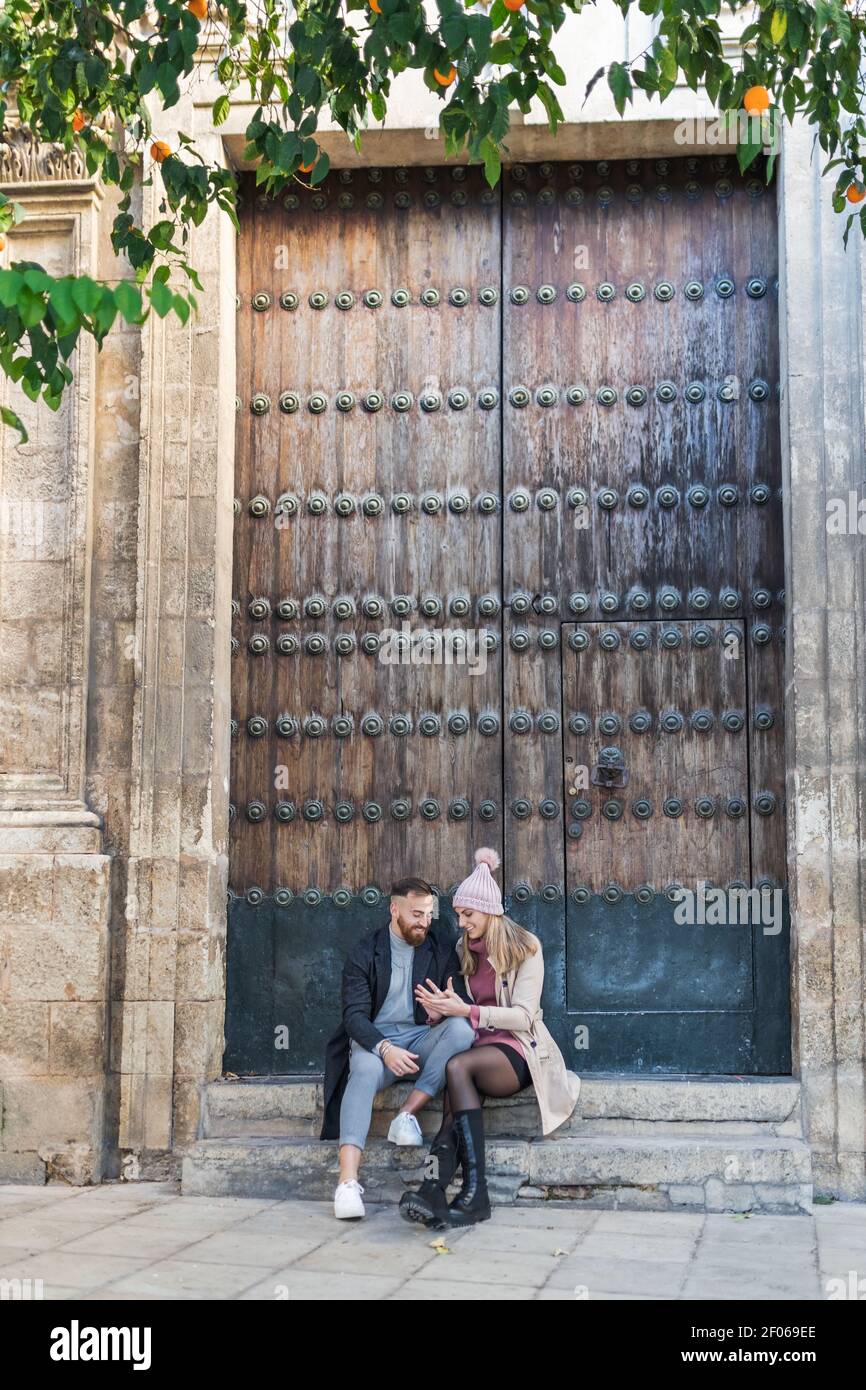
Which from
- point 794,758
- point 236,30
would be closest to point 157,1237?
point 794,758

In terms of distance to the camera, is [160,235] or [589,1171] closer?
[160,235]

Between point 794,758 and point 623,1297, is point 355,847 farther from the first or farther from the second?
point 623,1297

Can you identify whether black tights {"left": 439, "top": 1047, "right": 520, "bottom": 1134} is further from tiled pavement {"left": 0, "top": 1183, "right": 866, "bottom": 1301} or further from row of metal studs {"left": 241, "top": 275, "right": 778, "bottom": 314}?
row of metal studs {"left": 241, "top": 275, "right": 778, "bottom": 314}

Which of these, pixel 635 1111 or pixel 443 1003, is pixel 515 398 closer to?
pixel 443 1003

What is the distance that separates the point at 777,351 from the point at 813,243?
0.46 m

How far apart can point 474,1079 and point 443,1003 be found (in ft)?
0.93

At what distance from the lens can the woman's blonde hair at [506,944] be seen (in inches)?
215

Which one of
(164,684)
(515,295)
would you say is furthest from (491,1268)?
(515,295)

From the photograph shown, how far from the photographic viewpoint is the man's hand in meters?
5.25

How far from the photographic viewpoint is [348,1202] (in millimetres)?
5023

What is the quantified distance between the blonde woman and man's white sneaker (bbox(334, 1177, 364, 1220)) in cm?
18

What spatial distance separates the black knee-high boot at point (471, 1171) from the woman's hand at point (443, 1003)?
1.22 ft

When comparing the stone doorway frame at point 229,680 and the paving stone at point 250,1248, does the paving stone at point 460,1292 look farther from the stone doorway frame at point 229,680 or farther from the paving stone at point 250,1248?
the stone doorway frame at point 229,680

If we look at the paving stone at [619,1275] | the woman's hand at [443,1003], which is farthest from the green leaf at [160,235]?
the paving stone at [619,1275]
